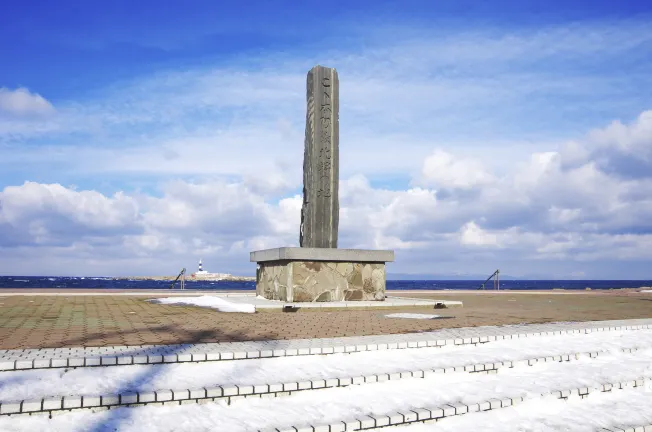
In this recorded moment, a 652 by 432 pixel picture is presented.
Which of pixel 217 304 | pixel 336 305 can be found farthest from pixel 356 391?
pixel 217 304

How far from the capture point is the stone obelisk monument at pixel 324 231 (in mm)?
12883

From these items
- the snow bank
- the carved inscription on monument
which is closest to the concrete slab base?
the carved inscription on monument

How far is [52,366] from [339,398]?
2.65 metres

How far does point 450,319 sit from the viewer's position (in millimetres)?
10133

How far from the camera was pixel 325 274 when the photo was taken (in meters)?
12.9

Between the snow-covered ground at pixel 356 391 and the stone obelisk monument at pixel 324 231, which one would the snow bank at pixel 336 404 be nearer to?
the snow-covered ground at pixel 356 391

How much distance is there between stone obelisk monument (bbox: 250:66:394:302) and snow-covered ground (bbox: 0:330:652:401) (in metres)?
5.94

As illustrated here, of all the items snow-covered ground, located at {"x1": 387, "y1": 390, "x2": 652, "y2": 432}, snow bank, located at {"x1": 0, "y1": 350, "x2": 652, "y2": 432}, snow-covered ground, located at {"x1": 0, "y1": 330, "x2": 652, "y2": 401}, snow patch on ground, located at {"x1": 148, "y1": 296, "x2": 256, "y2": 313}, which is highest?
snow patch on ground, located at {"x1": 148, "y1": 296, "x2": 256, "y2": 313}

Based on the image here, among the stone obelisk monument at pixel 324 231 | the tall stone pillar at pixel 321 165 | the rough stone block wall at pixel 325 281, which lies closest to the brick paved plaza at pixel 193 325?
the rough stone block wall at pixel 325 281

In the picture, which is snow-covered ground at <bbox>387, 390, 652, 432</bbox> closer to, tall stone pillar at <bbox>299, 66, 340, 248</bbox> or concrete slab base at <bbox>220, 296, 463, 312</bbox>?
concrete slab base at <bbox>220, 296, 463, 312</bbox>

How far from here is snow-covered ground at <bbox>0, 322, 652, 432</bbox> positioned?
14.7 feet

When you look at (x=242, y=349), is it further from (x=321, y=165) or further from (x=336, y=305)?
(x=321, y=165)

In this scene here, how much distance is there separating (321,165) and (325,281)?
2786 mm

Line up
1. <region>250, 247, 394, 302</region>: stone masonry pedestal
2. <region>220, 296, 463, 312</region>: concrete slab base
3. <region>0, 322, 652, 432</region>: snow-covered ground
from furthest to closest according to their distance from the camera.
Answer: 1. <region>250, 247, 394, 302</region>: stone masonry pedestal
2. <region>220, 296, 463, 312</region>: concrete slab base
3. <region>0, 322, 652, 432</region>: snow-covered ground
